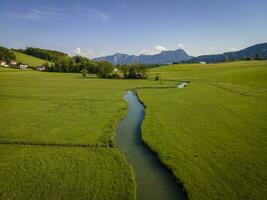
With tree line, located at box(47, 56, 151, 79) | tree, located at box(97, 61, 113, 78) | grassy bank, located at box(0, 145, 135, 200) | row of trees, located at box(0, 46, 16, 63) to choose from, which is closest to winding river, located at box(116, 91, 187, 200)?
grassy bank, located at box(0, 145, 135, 200)

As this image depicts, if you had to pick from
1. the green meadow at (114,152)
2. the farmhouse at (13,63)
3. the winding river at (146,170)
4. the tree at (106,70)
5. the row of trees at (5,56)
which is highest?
the row of trees at (5,56)

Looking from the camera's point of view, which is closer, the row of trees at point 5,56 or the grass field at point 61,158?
the grass field at point 61,158

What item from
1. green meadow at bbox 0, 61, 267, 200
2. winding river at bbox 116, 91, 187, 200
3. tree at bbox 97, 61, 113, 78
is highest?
tree at bbox 97, 61, 113, 78

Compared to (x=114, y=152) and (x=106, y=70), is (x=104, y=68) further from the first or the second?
(x=114, y=152)

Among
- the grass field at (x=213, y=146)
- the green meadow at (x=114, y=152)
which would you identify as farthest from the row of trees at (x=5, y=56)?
the grass field at (x=213, y=146)

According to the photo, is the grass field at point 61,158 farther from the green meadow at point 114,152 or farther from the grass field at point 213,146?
the grass field at point 213,146

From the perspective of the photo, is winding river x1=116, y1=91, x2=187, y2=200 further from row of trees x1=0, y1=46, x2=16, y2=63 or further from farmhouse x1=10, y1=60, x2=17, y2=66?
row of trees x1=0, y1=46, x2=16, y2=63

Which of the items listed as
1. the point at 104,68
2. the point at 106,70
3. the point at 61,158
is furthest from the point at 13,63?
the point at 61,158

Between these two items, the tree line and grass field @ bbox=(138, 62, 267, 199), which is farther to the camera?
the tree line

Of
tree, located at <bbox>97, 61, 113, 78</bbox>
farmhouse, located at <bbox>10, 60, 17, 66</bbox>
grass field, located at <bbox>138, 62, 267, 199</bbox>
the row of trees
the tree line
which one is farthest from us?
farmhouse, located at <bbox>10, 60, 17, 66</bbox>
